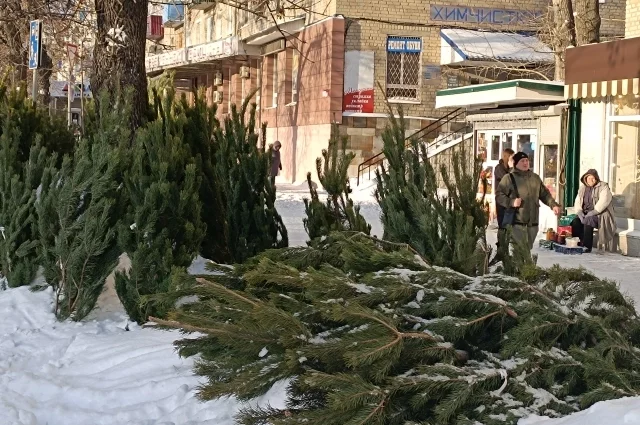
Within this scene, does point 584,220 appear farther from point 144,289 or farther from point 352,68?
point 352,68

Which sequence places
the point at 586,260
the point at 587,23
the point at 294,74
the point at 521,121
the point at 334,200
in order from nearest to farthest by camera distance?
the point at 334,200, the point at 586,260, the point at 521,121, the point at 587,23, the point at 294,74

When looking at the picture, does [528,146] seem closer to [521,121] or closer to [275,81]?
[521,121]

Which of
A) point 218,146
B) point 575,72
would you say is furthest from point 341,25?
point 218,146

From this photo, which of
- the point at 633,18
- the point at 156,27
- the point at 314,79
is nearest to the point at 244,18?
the point at 314,79

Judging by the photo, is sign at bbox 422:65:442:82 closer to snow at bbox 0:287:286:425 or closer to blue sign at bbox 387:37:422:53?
blue sign at bbox 387:37:422:53

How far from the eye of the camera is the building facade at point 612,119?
51.2 ft

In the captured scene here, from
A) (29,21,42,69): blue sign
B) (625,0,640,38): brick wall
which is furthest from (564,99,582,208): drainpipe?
(29,21,42,69): blue sign

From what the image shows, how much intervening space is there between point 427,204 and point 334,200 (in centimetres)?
130

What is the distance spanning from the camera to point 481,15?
31.0m

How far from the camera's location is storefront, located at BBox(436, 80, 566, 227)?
57.3 feet

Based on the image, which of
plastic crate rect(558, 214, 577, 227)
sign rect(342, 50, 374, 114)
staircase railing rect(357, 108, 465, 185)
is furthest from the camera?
sign rect(342, 50, 374, 114)

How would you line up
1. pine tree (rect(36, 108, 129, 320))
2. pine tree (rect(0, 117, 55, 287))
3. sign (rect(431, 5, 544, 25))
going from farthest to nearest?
sign (rect(431, 5, 544, 25)) < pine tree (rect(0, 117, 55, 287)) < pine tree (rect(36, 108, 129, 320))

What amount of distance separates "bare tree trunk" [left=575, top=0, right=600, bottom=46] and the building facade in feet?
6.68

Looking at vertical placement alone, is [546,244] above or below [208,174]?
below
